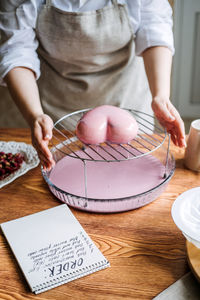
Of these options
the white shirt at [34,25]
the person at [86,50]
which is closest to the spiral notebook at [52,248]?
the person at [86,50]

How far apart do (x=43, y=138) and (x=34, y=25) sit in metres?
0.55

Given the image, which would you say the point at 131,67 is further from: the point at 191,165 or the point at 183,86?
the point at 183,86

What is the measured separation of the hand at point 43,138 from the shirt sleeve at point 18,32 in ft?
1.03

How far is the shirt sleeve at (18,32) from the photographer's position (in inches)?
43.0

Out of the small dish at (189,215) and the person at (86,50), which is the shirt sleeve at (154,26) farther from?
the small dish at (189,215)

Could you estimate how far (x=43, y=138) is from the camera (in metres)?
0.83

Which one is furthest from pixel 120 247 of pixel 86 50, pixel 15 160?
pixel 86 50

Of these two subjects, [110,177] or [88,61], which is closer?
[110,177]

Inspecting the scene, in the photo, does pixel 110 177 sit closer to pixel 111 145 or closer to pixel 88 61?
pixel 111 145

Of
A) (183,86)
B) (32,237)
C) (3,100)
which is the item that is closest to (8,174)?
(32,237)

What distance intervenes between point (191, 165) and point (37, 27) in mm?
748

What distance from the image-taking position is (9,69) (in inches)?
41.1

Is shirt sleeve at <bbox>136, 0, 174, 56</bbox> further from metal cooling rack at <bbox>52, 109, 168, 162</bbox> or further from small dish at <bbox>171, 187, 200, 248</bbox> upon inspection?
small dish at <bbox>171, 187, 200, 248</bbox>

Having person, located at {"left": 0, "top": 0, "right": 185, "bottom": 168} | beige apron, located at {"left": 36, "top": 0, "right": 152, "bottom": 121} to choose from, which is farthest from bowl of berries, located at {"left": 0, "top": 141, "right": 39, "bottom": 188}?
beige apron, located at {"left": 36, "top": 0, "right": 152, "bottom": 121}
